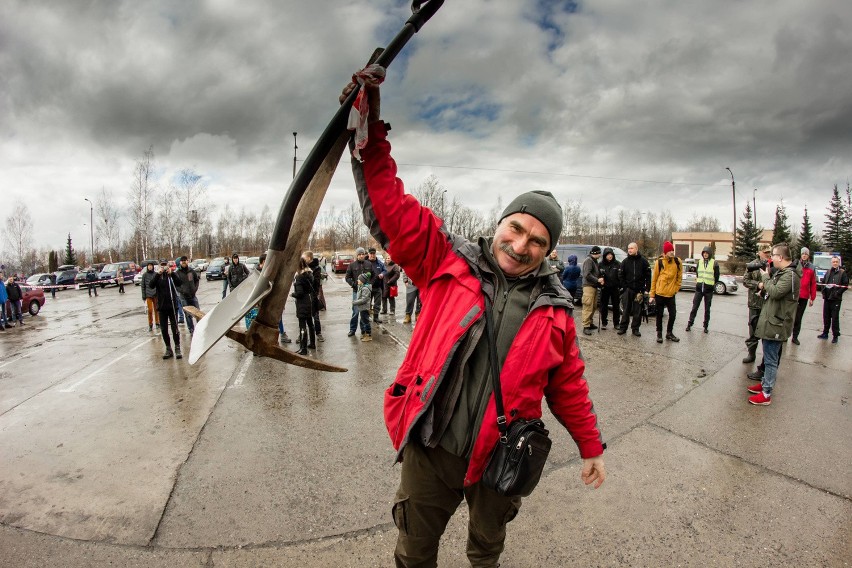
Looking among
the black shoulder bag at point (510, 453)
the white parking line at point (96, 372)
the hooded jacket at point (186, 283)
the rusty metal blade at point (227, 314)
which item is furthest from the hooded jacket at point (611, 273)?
the white parking line at point (96, 372)

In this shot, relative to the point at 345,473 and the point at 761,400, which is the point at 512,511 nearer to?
the point at 345,473

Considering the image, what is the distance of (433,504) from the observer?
169cm

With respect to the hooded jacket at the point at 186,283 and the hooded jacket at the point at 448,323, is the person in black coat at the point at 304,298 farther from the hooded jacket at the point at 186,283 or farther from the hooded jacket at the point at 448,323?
the hooded jacket at the point at 448,323

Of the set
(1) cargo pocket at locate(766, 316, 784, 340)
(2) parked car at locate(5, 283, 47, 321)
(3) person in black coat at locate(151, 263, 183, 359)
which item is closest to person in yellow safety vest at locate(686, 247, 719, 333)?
(1) cargo pocket at locate(766, 316, 784, 340)

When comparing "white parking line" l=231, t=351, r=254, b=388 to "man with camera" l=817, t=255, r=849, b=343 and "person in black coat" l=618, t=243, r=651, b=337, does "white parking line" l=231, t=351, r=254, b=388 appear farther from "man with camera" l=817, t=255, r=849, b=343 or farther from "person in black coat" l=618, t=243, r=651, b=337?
"man with camera" l=817, t=255, r=849, b=343

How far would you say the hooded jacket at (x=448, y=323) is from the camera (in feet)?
5.03

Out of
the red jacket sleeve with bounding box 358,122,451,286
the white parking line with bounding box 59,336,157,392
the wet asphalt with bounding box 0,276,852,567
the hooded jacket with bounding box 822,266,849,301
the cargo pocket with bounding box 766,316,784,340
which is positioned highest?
the red jacket sleeve with bounding box 358,122,451,286

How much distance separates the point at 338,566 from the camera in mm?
2322

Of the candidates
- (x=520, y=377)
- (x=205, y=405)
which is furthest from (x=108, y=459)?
(x=520, y=377)

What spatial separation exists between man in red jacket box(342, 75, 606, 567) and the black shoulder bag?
32 millimetres

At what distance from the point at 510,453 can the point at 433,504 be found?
42cm

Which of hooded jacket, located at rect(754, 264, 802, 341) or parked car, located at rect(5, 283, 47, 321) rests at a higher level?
hooded jacket, located at rect(754, 264, 802, 341)

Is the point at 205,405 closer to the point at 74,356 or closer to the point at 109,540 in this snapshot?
the point at 109,540

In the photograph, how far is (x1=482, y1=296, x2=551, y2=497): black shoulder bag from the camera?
1.55 meters
